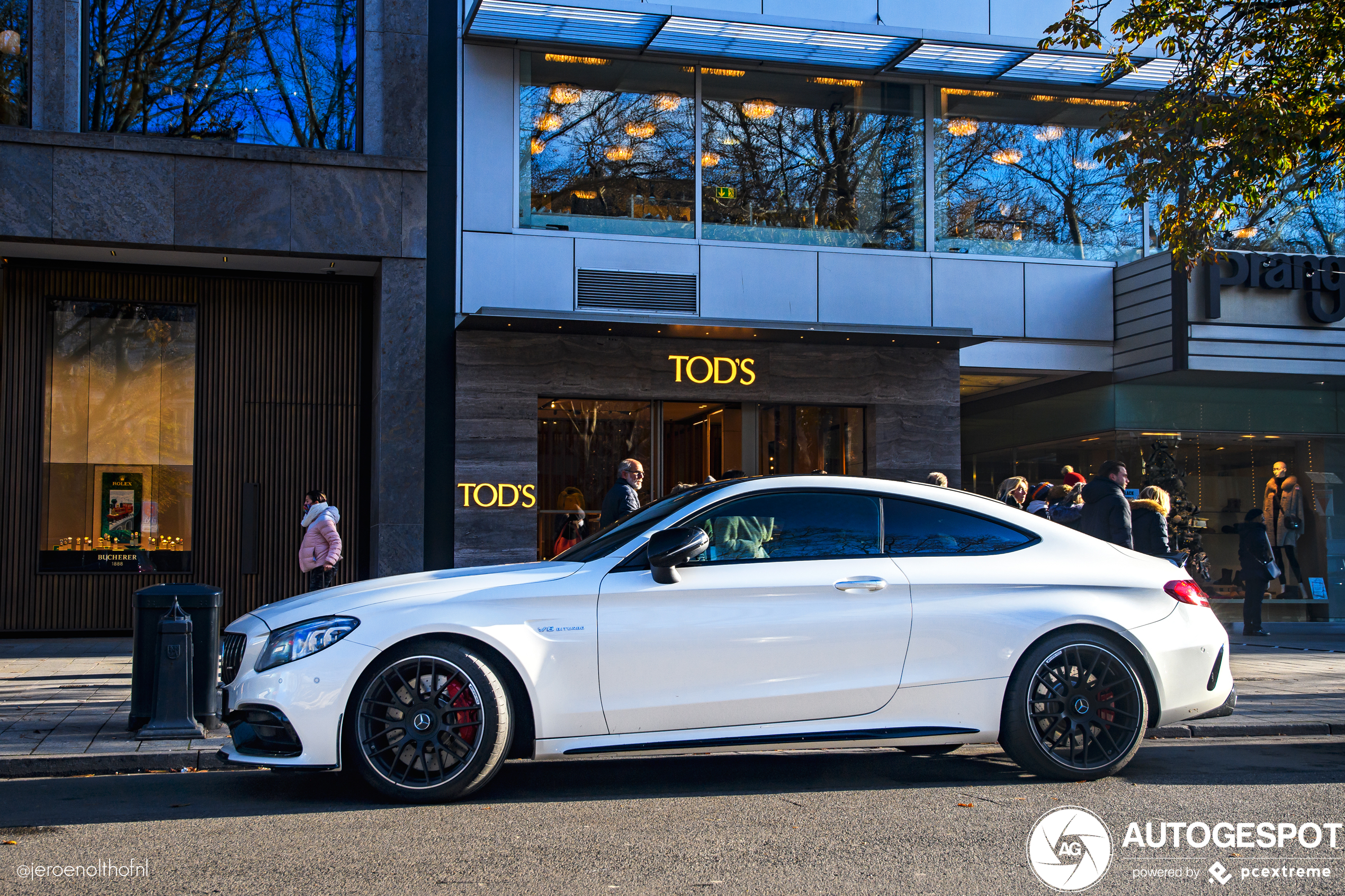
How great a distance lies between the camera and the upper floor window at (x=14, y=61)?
1322cm

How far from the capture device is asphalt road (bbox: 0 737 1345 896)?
168 inches

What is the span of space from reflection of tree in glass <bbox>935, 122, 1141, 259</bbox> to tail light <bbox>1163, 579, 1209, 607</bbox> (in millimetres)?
10049

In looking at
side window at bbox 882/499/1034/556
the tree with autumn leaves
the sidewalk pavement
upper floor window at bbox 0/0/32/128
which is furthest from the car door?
upper floor window at bbox 0/0/32/128

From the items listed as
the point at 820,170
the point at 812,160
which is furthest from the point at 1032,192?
the point at 812,160

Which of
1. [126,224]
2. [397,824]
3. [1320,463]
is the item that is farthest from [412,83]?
[1320,463]

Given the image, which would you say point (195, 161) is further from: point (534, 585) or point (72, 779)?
point (534, 585)

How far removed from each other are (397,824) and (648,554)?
1.63 metres

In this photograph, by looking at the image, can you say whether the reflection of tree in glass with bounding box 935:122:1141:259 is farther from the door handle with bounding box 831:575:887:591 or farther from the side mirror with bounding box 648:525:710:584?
the side mirror with bounding box 648:525:710:584

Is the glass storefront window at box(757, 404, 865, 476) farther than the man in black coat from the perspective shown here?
Yes

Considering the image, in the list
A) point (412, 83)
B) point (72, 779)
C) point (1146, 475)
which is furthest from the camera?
point (1146, 475)

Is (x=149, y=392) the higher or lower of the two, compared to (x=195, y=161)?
lower

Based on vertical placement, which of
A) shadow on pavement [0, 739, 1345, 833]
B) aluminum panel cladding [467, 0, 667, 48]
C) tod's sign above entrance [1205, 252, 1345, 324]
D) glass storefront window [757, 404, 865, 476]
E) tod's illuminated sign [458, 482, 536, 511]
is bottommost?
shadow on pavement [0, 739, 1345, 833]

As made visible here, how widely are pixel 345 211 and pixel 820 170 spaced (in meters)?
6.01

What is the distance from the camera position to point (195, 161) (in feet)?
43.3
